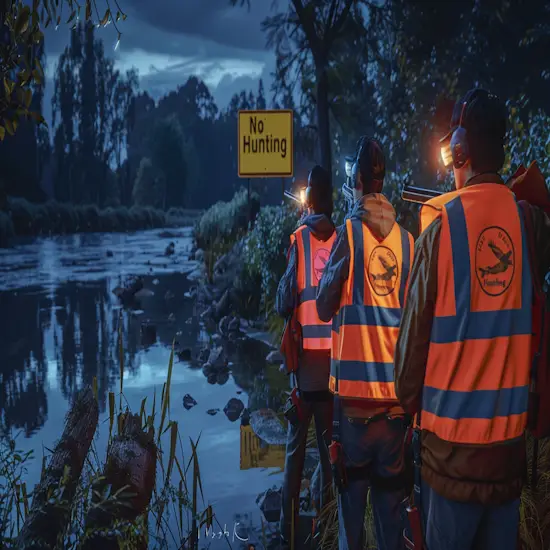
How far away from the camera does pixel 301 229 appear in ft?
15.3

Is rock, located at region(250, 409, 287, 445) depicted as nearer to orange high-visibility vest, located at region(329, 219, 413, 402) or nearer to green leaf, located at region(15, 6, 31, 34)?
orange high-visibility vest, located at region(329, 219, 413, 402)

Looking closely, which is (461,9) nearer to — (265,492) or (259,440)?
(259,440)

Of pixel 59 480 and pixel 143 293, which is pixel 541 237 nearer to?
pixel 59 480

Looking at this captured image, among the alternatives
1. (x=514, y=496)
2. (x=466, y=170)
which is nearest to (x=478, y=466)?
(x=514, y=496)

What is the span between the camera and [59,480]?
4.12 meters

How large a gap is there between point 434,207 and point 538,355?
619 mm

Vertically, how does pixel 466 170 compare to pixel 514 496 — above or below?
above

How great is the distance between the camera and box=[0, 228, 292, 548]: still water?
6223 mm

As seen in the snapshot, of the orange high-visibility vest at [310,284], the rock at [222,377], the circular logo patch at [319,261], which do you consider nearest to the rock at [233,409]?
the rock at [222,377]

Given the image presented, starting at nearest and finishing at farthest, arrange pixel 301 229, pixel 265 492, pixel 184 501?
pixel 184 501 < pixel 301 229 < pixel 265 492

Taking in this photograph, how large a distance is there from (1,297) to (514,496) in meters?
16.5

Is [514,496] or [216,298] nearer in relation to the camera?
[514,496]

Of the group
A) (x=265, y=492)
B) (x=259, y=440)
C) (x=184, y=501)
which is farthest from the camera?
(x=259, y=440)

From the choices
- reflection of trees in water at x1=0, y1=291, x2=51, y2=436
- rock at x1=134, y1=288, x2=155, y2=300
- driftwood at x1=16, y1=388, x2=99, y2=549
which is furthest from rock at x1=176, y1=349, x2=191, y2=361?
rock at x1=134, y1=288, x2=155, y2=300
